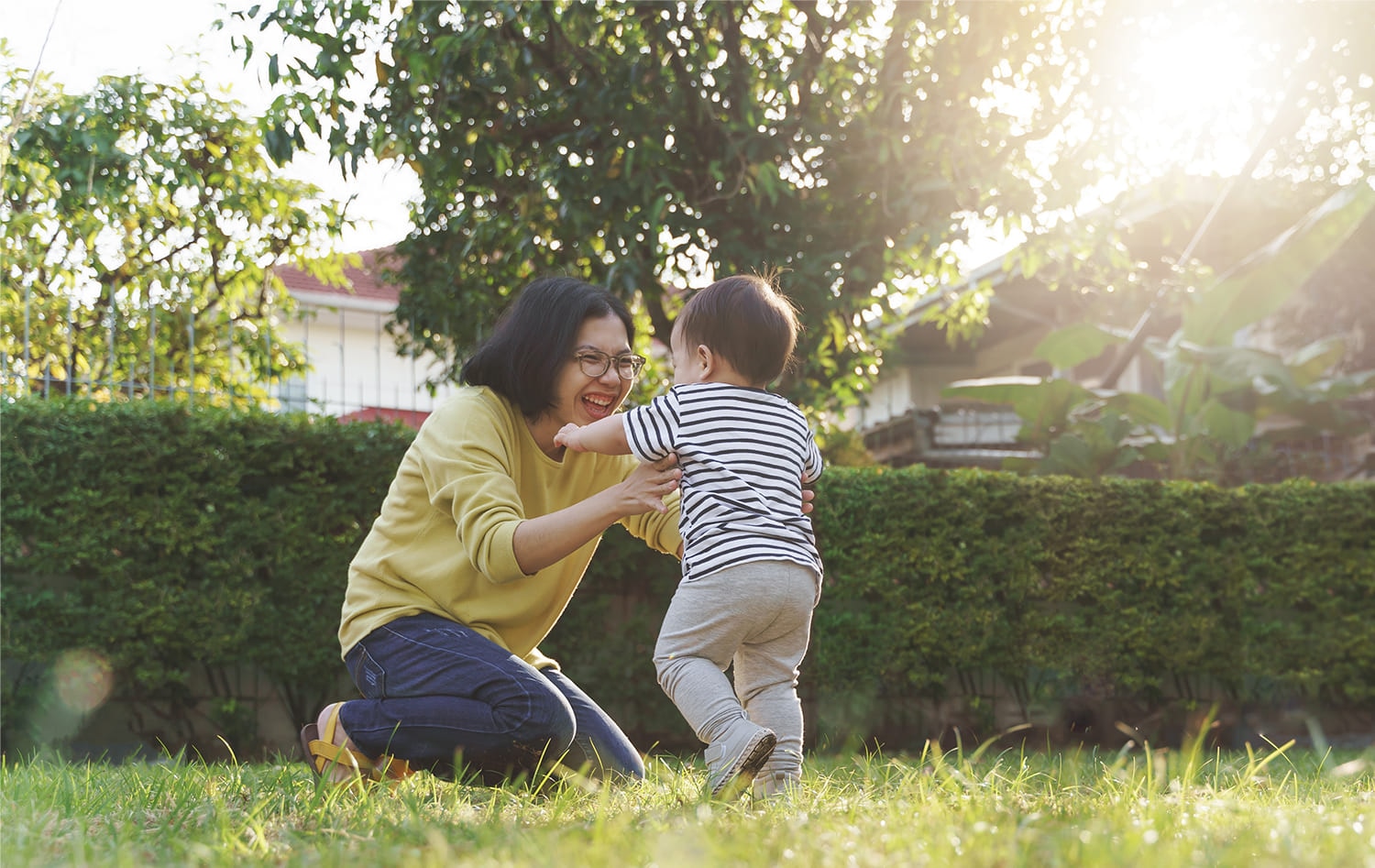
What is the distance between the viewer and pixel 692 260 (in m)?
7.11

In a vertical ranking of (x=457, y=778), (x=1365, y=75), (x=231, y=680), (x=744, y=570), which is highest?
(x=1365, y=75)

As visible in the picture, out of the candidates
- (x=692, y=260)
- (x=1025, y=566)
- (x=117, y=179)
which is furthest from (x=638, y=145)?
(x=117, y=179)

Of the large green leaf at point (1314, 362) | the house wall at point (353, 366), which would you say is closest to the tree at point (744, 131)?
the house wall at point (353, 366)

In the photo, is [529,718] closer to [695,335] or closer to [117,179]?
[695,335]

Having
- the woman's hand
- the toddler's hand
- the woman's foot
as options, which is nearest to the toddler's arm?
the toddler's hand

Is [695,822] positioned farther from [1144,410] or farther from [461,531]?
[1144,410]

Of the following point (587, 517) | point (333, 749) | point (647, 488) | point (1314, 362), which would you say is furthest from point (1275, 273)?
point (333, 749)

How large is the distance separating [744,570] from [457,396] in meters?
1.03

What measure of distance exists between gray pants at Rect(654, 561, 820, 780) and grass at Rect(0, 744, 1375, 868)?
189 mm

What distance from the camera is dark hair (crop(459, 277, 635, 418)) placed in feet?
11.3

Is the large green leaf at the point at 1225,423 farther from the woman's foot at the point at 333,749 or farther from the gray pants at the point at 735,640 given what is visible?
the woman's foot at the point at 333,749

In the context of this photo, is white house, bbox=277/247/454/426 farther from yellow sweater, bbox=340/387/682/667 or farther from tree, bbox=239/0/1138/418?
yellow sweater, bbox=340/387/682/667

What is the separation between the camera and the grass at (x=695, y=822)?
1.82m

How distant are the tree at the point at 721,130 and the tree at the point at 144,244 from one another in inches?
67.5
